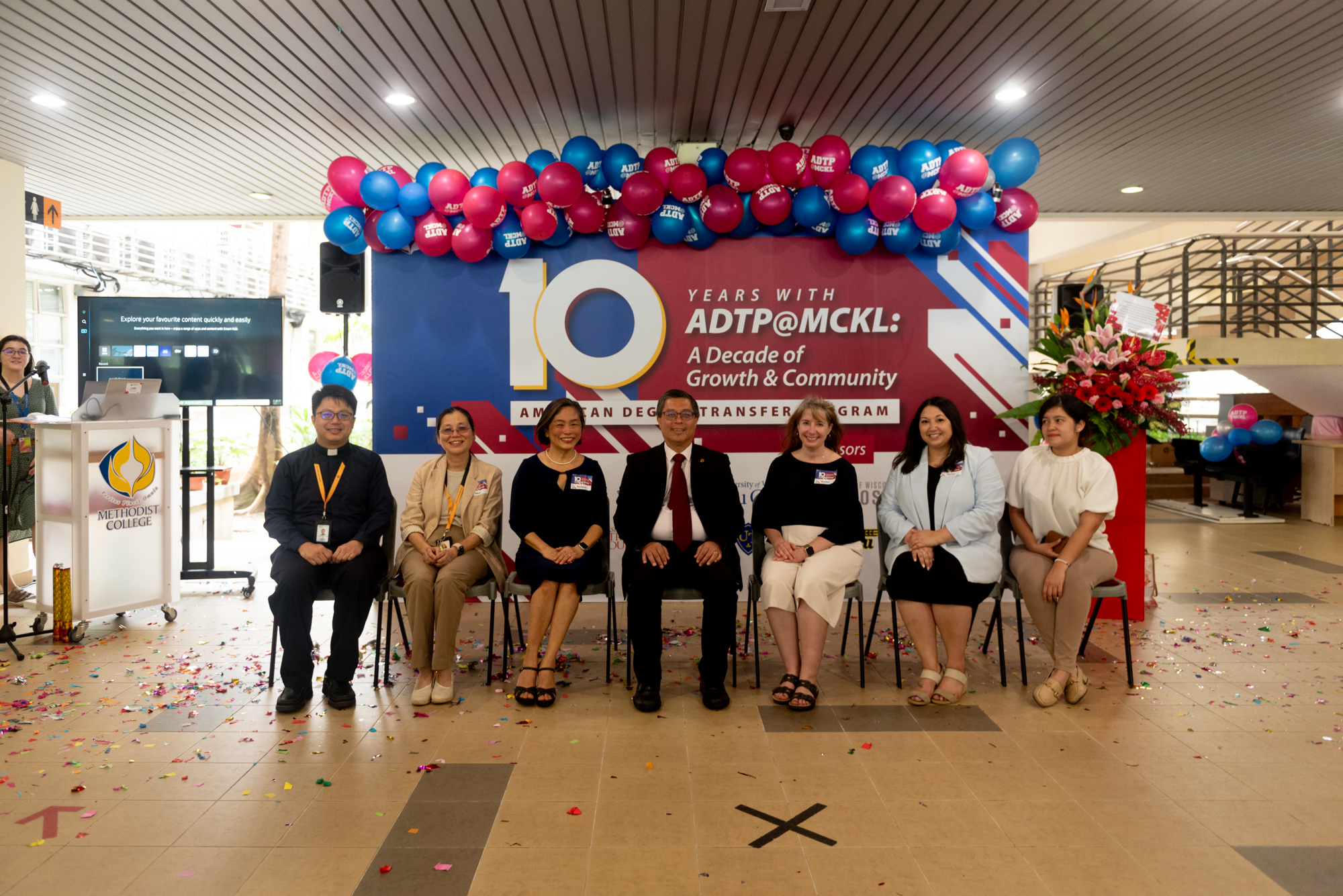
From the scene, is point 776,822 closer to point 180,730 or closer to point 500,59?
point 180,730

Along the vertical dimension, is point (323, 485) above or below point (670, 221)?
below

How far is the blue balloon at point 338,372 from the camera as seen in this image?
5.38 m

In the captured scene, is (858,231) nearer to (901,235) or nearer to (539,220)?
(901,235)

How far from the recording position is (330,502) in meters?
3.81

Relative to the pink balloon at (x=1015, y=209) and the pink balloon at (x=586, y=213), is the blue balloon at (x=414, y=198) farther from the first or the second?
the pink balloon at (x=1015, y=209)

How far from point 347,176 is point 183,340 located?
1535 mm

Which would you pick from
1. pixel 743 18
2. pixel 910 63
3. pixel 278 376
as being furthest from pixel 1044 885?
pixel 278 376

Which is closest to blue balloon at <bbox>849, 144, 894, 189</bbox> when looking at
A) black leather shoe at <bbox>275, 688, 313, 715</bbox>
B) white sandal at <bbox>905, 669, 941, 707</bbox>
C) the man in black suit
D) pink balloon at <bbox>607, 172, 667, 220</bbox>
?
pink balloon at <bbox>607, 172, 667, 220</bbox>

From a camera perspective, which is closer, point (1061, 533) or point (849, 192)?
point (1061, 533)

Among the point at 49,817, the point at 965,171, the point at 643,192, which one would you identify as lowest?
the point at 49,817

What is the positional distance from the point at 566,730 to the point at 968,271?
3.62 metres

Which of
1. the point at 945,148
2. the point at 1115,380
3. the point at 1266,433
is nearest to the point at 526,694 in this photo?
the point at 1115,380

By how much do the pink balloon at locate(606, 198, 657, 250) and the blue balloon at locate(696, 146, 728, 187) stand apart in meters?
0.44

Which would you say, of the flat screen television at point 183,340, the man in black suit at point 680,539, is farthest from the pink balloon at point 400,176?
the man in black suit at point 680,539
